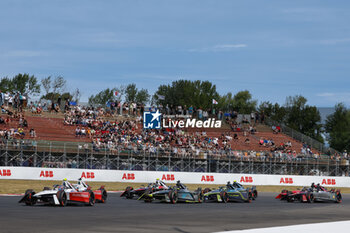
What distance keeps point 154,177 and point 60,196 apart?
74.1 ft

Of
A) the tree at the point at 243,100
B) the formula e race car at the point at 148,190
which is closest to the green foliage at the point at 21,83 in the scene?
the tree at the point at 243,100

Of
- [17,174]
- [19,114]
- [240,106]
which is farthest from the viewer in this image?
[240,106]

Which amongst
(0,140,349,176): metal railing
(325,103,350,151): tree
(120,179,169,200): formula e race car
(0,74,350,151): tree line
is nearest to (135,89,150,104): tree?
(0,74,350,151): tree line

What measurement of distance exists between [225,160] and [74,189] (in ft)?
96.6

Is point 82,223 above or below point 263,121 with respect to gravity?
below

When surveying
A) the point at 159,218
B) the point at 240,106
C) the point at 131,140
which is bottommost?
the point at 159,218

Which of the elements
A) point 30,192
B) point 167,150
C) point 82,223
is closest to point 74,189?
point 30,192

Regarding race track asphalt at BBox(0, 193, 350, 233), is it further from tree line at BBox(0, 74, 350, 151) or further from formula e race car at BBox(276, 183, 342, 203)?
tree line at BBox(0, 74, 350, 151)

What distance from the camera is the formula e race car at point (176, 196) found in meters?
25.8

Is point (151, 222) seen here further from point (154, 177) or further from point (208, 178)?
point (208, 178)

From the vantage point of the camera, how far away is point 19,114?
51375 millimetres

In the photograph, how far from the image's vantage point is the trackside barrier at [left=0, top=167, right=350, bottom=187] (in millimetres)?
40219

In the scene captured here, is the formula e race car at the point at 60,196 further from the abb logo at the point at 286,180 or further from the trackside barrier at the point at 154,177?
the abb logo at the point at 286,180

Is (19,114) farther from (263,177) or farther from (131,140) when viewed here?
(263,177)
